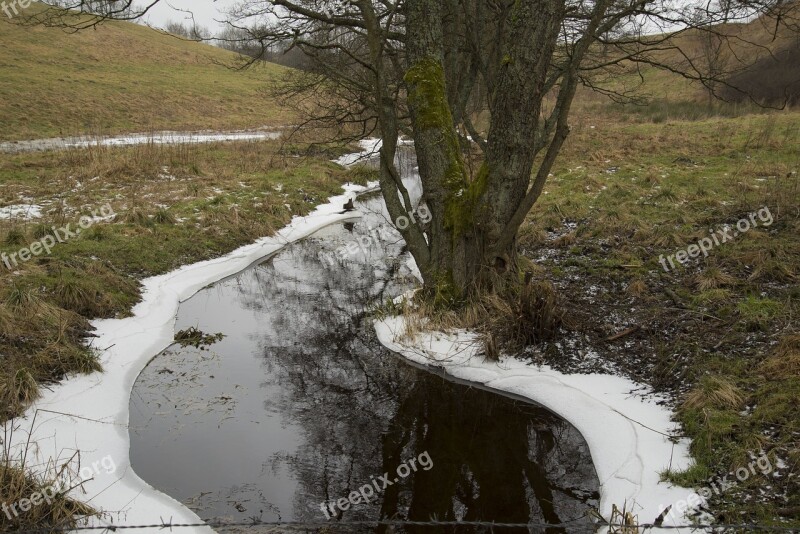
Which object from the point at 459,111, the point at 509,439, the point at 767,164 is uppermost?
the point at 459,111

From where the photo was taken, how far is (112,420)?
18.1ft

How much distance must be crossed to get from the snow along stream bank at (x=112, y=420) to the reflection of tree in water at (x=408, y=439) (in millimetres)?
1033

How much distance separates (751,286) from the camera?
267 inches

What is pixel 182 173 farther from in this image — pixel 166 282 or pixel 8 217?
pixel 166 282

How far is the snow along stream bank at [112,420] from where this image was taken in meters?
4.30

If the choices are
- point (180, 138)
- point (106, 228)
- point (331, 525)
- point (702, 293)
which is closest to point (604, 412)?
point (702, 293)

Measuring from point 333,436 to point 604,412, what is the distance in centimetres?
262

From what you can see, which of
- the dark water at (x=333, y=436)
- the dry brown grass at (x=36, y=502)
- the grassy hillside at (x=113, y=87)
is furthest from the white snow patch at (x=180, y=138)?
the dry brown grass at (x=36, y=502)

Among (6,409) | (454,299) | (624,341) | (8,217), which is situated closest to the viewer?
(6,409)

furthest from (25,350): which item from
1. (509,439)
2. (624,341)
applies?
(624,341)

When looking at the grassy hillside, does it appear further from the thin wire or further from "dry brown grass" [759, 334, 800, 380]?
"dry brown grass" [759, 334, 800, 380]

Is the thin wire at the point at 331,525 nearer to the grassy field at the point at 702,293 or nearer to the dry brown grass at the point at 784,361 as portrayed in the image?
the grassy field at the point at 702,293

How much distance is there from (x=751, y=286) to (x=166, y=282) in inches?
332


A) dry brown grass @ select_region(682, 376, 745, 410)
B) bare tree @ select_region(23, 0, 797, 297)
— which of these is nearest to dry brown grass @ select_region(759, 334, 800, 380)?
dry brown grass @ select_region(682, 376, 745, 410)
